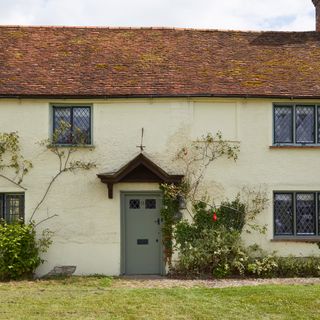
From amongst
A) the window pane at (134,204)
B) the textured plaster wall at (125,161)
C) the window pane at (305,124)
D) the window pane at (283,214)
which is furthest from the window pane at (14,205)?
the window pane at (305,124)

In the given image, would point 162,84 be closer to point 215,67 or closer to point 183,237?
point 215,67

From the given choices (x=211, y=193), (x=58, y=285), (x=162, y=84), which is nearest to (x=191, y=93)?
(x=162, y=84)

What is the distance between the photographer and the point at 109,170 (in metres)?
14.4

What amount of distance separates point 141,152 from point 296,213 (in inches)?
186

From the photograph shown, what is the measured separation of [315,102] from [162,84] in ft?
14.6

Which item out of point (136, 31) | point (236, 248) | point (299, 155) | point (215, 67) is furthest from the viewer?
point (136, 31)

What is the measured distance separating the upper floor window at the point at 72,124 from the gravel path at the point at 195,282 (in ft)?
13.4

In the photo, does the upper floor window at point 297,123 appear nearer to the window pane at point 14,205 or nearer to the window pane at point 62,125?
the window pane at point 62,125

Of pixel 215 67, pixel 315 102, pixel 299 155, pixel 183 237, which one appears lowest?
pixel 183 237

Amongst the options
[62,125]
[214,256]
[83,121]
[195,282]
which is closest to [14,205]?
[62,125]

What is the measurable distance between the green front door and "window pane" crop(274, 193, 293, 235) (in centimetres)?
335

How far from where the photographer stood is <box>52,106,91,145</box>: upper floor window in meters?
14.5

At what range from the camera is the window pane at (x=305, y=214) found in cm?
1467

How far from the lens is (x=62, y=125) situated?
14477mm
